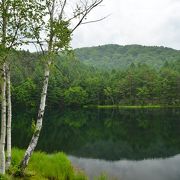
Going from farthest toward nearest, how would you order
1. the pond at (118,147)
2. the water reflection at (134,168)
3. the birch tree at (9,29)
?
the pond at (118,147), the water reflection at (134,168), the birch tree at (9,29)

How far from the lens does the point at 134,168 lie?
27.5 m

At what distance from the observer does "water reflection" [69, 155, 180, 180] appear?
24.4 m

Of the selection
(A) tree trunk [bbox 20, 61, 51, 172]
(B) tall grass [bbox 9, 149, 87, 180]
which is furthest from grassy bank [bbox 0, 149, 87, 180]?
(A) tree trunk [bbox 20, 61, 51, 172]

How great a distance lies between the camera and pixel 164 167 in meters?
28.0

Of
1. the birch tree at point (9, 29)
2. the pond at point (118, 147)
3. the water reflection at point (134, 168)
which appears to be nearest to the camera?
the birch tree at point (9, 29)

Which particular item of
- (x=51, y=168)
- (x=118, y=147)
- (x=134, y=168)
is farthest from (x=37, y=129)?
(x=118, y=147)

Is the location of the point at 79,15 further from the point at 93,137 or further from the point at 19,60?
the point at 93,137

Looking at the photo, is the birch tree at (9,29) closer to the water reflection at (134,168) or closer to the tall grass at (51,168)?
the tall grass at (51,168)

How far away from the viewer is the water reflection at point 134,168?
24391 millimetres

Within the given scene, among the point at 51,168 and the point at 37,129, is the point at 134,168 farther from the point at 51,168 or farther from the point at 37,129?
the point at 37,129

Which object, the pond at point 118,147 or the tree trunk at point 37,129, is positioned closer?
the tree trunk at point 37,129

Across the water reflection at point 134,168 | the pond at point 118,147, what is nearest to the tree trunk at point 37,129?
the water reflection at point 134,168

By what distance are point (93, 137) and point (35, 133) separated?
30.4 m

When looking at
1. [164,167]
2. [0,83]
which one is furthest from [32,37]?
[164,167]
